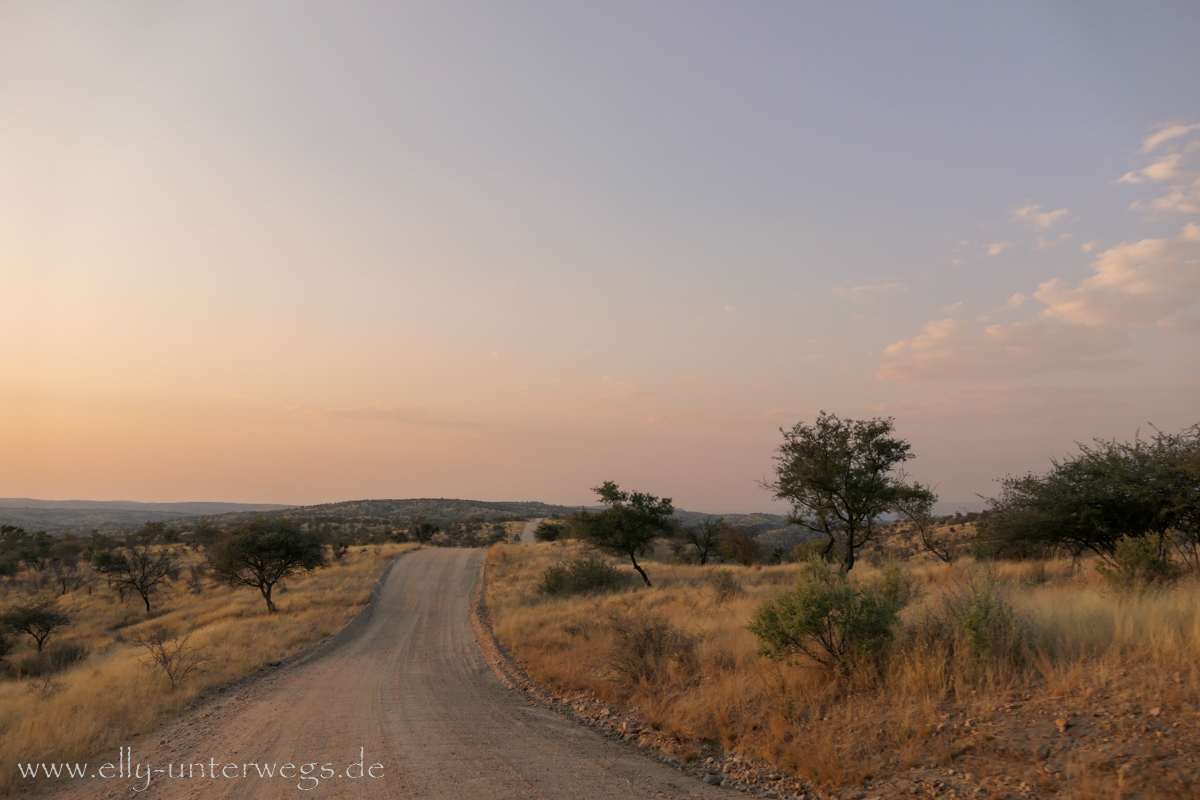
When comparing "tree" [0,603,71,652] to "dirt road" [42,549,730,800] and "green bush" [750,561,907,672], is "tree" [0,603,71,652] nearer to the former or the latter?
"dirt road" [42,549,730,800]

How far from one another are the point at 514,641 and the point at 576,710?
25.4 ft

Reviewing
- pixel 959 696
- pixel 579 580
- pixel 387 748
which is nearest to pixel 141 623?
pixel 579 580

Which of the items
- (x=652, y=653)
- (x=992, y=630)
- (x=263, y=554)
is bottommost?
(x=263, y=554)

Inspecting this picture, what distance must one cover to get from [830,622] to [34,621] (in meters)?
36.8

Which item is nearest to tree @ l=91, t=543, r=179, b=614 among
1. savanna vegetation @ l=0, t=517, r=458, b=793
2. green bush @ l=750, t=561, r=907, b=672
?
savanna vegetation @ l=0, t=517, r=458, b=793

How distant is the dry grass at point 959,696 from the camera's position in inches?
244

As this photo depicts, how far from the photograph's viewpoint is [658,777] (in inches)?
304

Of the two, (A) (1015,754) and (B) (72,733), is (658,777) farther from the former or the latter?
(B) (72,733)

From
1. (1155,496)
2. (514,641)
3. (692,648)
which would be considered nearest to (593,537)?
(514,641)

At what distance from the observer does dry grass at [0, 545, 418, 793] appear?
10.1m

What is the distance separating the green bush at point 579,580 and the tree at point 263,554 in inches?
539

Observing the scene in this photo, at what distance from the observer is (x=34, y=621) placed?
92.1 ft

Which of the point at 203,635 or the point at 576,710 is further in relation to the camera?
the point at 203,635

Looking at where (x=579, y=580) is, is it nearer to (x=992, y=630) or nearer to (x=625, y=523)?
(x=625, y=523)
